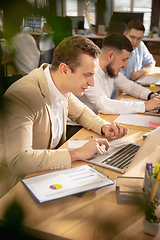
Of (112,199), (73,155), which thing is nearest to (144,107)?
(73,155)

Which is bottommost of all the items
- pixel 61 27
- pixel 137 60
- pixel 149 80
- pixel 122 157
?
pixel 122 157

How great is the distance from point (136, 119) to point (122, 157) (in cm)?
61

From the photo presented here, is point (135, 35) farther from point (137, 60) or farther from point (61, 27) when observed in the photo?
point (61, 27)

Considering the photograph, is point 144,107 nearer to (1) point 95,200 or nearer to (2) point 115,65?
(2) point 115,65

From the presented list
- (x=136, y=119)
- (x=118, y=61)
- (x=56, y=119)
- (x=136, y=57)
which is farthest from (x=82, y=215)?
(x=136, y=57)

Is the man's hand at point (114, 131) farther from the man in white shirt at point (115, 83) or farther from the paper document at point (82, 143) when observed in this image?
the man in white shirt at point (115, 83)

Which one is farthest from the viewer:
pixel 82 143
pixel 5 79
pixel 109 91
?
pixel 109 91

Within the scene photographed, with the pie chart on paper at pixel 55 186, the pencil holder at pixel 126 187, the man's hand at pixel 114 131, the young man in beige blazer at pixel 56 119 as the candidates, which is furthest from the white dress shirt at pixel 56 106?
the pencil holder at pixel 126 187

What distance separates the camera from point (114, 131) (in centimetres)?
142

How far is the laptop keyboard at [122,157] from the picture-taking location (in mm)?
1103

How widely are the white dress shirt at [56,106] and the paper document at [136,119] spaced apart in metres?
0.43

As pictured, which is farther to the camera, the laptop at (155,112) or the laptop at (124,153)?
the laptop at (155,112)

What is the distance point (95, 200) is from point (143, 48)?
3.02m

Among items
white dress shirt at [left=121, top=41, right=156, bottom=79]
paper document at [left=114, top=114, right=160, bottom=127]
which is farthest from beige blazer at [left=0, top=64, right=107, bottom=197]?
white dress shirt at [left=121, top=41, right=156, bottom=79]
